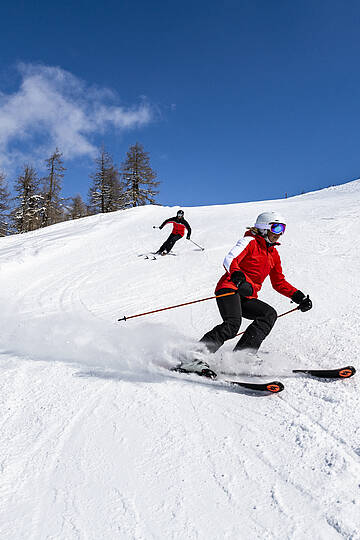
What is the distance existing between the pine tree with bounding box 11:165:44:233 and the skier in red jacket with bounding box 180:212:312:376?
35.7 meters

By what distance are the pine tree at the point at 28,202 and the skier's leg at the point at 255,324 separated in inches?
1410

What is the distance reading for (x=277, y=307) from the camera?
598 centimetres

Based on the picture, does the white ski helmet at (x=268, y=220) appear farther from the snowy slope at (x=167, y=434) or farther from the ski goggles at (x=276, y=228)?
the snowy slope at (x=167, y=434)

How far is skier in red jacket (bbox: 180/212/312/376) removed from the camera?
3508mm

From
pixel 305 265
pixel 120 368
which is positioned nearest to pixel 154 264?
pixel 305 265

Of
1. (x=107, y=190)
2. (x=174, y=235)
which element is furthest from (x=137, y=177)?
(x=174, y=235)

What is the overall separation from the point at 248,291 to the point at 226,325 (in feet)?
1.62

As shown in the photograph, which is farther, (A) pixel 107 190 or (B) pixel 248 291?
(A) pixel 107 190

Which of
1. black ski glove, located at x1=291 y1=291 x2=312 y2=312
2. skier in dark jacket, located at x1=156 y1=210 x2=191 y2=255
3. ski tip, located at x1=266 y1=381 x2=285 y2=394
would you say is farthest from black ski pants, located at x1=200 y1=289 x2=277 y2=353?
skier in dark jacket, located at x1=156 y1=210 x2=191 y2=255

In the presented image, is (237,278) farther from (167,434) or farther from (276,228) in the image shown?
(167,434)

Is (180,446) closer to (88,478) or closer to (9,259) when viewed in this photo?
(88,478)

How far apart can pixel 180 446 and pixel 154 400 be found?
682 millimetres

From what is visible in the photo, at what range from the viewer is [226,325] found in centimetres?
354

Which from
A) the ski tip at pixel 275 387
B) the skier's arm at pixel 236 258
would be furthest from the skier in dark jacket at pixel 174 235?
the ski tip at pixel 275 387
